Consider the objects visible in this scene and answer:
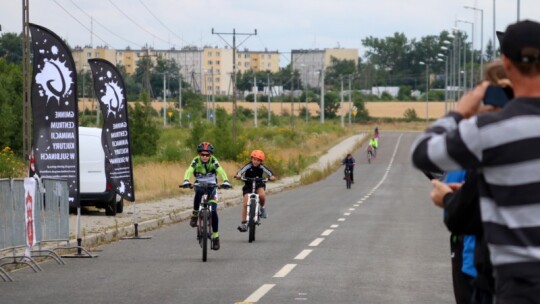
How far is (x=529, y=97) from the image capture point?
15.2ft

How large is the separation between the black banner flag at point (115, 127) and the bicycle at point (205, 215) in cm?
436

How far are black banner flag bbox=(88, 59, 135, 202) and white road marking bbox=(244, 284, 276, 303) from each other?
9.13 meters

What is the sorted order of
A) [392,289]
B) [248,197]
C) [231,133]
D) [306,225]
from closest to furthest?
[392,289] < [248,197] < [306,225] < [231,133]

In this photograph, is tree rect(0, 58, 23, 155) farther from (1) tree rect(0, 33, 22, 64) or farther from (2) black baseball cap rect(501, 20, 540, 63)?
(1) tree rect(0, 33, 22, 64)

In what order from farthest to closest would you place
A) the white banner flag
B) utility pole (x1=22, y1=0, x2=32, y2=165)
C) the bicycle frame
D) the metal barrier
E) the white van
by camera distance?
1. utility pole (x1=22, y1=0, x2=32, y2=165)
2. the white van
3. the bicycle frame
4. the white banner flag
5. the metal barrier

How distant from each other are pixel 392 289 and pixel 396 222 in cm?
1354

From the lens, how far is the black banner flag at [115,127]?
71.6ft

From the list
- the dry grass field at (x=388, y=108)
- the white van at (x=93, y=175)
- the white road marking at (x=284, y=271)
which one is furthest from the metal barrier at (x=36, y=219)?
the dry grass field at (x=388, y=108)

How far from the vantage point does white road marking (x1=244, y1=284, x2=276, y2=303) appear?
476 inches

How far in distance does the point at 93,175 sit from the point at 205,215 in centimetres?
1117

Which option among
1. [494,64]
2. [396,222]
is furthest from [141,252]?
[494,64]

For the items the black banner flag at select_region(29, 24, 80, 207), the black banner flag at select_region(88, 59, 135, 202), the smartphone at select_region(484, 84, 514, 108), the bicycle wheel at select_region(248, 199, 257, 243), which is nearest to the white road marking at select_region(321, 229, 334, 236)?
the bicycle wheel at select_region(248, 199, 257, 243)

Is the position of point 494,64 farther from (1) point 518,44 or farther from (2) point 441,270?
(2) point 441,270

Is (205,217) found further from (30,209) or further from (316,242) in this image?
(316,242)
